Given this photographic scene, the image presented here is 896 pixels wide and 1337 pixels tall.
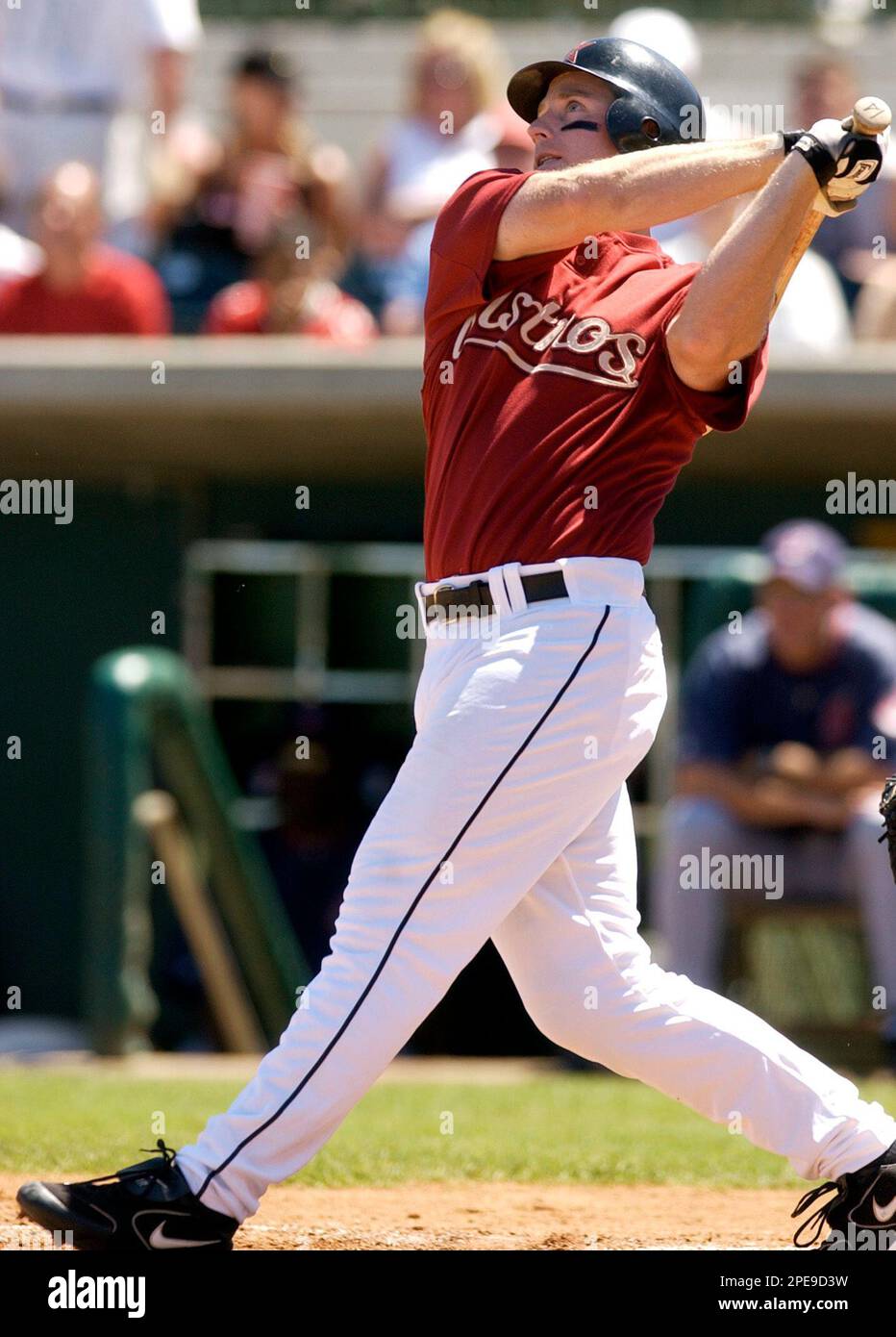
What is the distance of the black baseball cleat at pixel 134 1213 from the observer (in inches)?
118

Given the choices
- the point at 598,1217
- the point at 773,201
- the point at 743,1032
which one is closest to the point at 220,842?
the point at 598,1217

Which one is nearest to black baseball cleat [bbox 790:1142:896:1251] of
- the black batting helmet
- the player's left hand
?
the player's left hand

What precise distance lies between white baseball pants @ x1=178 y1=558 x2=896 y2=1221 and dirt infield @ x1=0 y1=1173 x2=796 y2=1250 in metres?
0.38

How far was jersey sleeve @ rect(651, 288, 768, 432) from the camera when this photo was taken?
123 inches

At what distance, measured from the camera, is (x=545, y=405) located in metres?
3.16

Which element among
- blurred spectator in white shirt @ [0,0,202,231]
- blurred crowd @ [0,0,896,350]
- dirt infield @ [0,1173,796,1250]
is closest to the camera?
dirt infield @ [0,1173,796,1250]

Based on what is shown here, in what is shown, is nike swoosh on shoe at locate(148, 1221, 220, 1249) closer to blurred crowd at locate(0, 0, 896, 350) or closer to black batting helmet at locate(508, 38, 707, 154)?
black batting helmet at locate(508, 38, 707, 154)

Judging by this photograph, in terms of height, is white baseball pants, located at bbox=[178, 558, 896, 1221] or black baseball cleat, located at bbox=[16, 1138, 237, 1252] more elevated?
white baseball pants, located at bbox=[178, 558, 896, 1221]

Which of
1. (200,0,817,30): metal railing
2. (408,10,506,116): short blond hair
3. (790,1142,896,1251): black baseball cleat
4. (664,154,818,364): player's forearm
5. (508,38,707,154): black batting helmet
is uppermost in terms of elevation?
(200,0,817,30): metal railing

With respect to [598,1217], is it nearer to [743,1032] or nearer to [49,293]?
[743,1032]

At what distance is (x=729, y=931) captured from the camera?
23.3ft

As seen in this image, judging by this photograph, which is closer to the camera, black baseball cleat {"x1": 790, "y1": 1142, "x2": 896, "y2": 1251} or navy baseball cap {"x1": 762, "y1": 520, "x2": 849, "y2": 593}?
black baseball cleat {"x1": 790, "y1": 1142, "x2": 896, "y2": 1251}

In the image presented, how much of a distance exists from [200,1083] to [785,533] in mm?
2698

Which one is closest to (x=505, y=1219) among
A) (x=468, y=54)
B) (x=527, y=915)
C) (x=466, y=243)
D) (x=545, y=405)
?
(x=527, y=915)
